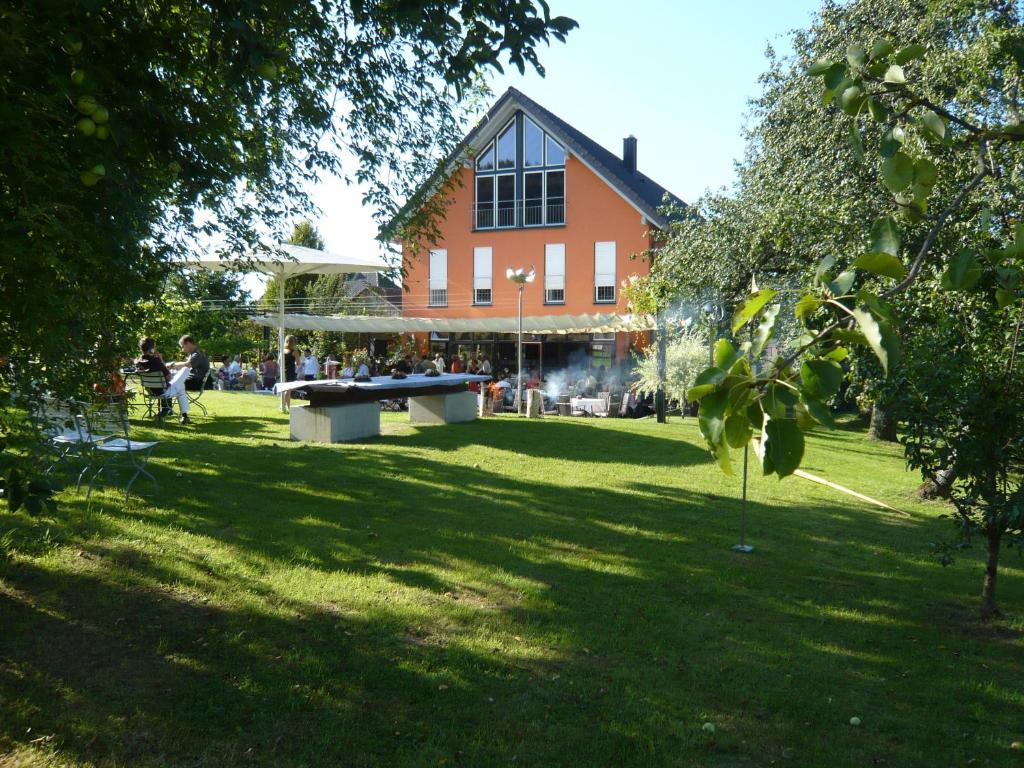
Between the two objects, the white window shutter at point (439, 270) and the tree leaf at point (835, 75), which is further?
the white window shutter at point (439, 270)

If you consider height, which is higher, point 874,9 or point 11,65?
point 874,9

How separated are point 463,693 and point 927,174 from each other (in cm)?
323

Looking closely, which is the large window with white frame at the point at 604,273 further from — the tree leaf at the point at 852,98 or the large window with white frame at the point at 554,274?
the tree leaf at the point at 852,98

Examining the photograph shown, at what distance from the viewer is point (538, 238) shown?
3228cm

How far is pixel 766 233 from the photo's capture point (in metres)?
13.5

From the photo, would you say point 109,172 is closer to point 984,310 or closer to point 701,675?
point 701,675

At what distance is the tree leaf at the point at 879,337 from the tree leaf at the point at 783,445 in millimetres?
194

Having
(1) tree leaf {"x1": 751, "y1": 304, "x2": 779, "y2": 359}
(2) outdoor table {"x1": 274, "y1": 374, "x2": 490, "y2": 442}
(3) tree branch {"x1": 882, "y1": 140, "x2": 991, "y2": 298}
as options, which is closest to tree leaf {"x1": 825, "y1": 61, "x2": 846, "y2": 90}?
(3) tree branch {"x1": 882, "y1": 140, "x2": 991, "y2": 298}

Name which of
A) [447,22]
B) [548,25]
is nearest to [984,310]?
[548,25]

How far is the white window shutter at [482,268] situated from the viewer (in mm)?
33031

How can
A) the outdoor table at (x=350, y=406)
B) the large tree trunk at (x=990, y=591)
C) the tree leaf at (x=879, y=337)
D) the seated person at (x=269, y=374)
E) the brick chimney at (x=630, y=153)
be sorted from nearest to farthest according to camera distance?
the tree leaf at (x=879, y=337), the large tree trunk at (x=990, y=591), the outdoor table at (x=350, y=406), the seated person at (x=269, y=374), the brick chimney at (x=630, y=153)

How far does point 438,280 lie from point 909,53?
32337 millimetres

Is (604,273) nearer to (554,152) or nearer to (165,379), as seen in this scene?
(554,152)

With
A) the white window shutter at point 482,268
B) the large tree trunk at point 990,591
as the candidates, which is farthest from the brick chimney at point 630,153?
the large tree trunk at point 990,591
